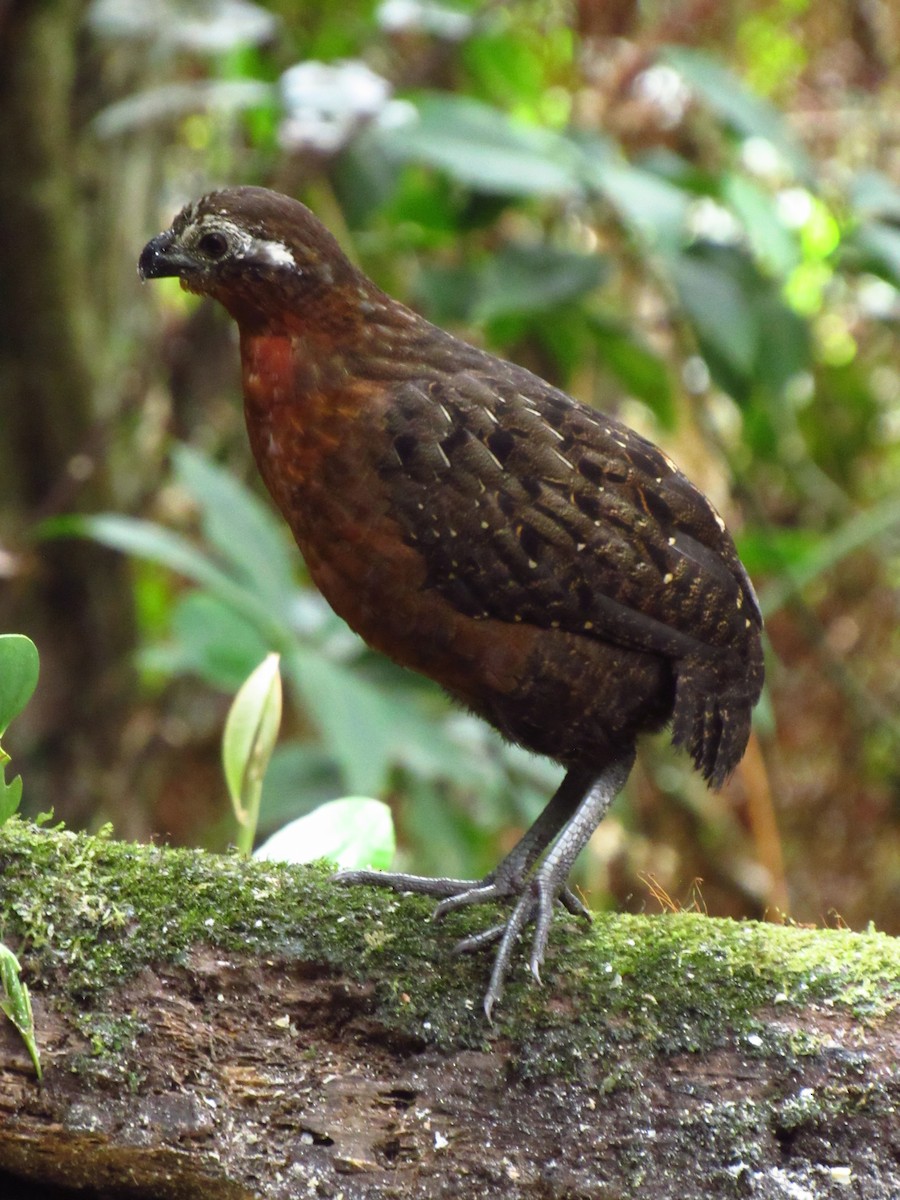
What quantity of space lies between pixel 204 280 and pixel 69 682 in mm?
3284

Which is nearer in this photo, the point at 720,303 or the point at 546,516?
the point at 546,516

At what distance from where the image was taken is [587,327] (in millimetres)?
5234

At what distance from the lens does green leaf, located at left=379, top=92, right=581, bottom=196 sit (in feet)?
14.3

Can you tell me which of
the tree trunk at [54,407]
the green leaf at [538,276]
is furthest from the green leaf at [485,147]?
the tree trunk at [54,407]

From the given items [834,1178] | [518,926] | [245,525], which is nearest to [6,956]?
[518,926]

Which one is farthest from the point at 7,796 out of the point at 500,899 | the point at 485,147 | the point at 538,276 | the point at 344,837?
the point at 538,276

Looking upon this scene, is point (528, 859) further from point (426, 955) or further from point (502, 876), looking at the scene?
point (426, 955)

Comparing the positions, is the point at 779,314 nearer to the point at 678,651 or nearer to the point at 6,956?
the point at 678,651

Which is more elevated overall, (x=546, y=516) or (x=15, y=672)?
(x=546, y=516)

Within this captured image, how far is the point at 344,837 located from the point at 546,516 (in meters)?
0.82

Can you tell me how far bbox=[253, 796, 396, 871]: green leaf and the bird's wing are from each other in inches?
22.9

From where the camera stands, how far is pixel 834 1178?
83.0 inches

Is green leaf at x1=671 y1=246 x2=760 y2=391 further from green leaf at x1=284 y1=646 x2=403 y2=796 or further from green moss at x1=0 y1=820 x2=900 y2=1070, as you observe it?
green moss at x1=0 y1=820 x2=900 y2=1070

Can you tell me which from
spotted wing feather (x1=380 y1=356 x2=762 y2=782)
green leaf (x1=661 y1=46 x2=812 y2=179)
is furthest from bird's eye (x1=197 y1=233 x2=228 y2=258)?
green leaf (x1=661 y1=46 x2=812 y2=179)
